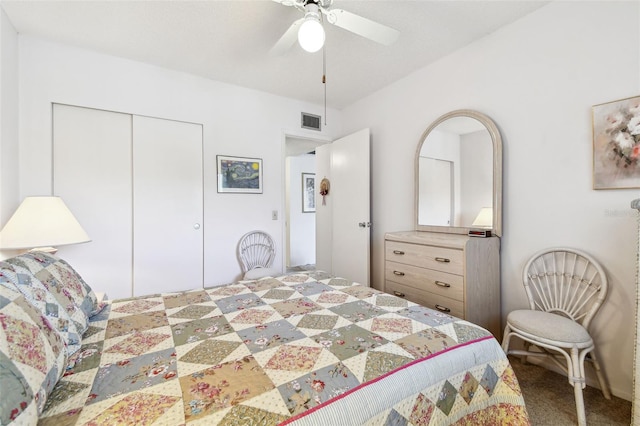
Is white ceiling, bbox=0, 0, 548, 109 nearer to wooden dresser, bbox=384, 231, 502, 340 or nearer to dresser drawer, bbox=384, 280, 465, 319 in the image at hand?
wooden dresser, bbox=384, 231, 502, 340

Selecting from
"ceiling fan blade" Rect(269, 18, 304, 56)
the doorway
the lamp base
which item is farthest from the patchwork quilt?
the doorway

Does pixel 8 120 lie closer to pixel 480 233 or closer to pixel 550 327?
pixel 480 233

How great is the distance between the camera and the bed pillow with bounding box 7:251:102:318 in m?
1.15

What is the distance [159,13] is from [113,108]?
103cm

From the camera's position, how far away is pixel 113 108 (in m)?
2.59

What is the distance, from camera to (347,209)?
360 centimetres

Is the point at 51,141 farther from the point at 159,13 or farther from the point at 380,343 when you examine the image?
the point at 380,343

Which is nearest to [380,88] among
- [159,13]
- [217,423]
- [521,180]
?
[521,180]

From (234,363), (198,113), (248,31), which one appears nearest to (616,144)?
(234,363)

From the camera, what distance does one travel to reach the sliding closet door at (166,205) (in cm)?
272

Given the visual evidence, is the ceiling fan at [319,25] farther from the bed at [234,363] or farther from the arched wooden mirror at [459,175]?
the bed at [234,363]

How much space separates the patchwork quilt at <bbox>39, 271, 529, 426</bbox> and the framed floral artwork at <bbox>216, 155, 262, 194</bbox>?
6.07ft

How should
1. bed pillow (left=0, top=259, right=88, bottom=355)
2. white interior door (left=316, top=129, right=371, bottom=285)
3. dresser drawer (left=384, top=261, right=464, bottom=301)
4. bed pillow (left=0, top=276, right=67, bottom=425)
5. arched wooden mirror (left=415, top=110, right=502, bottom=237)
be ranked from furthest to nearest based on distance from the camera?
white interior door (left=316, top=129, right=371, bottom=285)
arched wooden mirror (left=415, top=110, right=502, bottom=237)
dresser drawer (left=384, top=261, right=464, bottom=301)
bed pillow (left=0, top=259, right=88, bottom=355)
bed pillow (left=0, top=276, right=67, bottom=425)

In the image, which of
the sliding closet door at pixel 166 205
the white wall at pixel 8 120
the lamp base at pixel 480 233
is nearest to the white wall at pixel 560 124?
the lamp base at pixel 480 233
